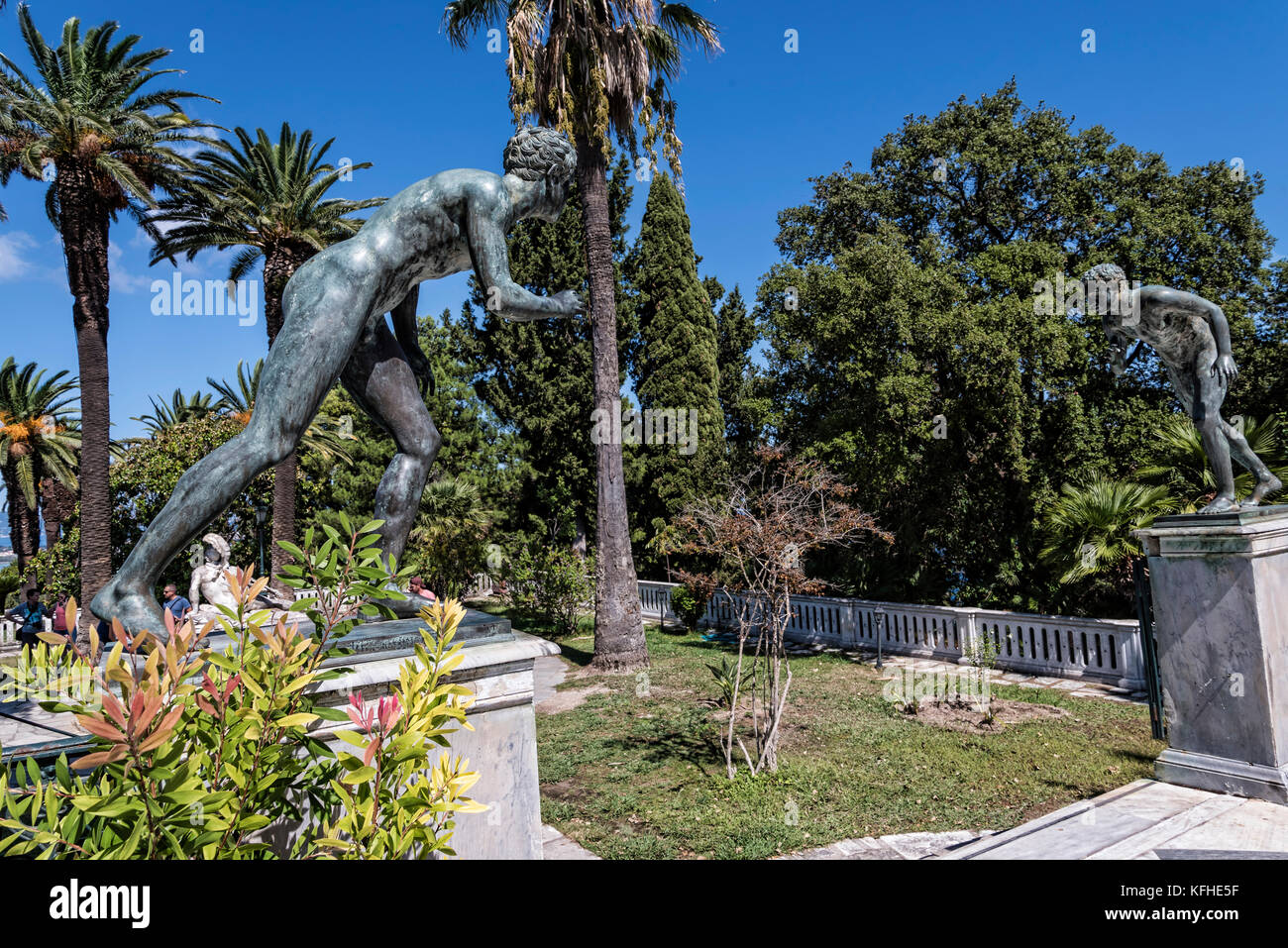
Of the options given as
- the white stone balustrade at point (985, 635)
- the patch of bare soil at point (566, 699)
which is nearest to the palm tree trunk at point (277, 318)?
the patch of bare soil at point (566, 699)

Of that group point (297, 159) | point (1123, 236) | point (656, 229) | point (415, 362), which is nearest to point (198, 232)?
point (297, 159)

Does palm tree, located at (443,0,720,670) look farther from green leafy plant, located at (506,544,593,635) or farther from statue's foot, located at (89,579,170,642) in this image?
statue's foot, located at (89,579,170,642)

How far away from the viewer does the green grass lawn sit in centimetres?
564

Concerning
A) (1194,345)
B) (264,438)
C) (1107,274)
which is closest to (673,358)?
(1107,274)

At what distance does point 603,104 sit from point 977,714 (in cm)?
1087

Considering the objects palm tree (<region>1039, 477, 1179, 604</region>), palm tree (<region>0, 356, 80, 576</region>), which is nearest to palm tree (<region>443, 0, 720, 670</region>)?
palm tree (<region>1039, 477, 1179, 604</region>)

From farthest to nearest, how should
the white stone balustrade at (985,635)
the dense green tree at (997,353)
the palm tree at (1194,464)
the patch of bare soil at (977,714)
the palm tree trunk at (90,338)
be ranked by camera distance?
the palm tree trunk at (90,338) < the dense green tree at (997,353) < the white stone balustrade at (985,635) < the palm tree at (1194,464) < the patch of bare soil at (977,714)

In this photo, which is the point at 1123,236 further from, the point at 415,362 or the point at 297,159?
the point at 297,159

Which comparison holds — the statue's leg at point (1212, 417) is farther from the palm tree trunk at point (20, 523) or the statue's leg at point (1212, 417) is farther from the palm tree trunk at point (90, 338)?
the palm tree trunk at point (20, 523)

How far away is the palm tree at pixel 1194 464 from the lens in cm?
923

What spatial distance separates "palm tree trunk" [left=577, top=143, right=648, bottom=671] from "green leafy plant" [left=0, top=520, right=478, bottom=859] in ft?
34.5

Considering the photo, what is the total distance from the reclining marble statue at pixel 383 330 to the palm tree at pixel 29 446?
1096 inches

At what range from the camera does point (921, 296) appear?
12.2m
